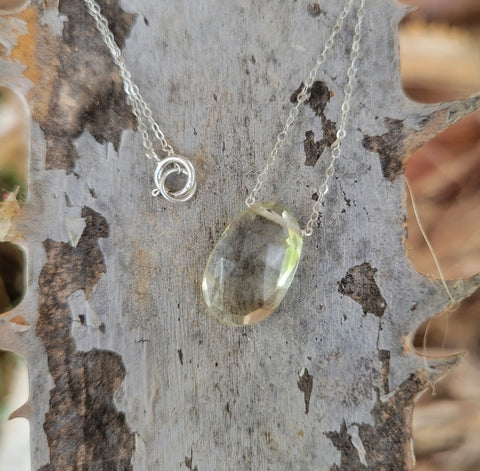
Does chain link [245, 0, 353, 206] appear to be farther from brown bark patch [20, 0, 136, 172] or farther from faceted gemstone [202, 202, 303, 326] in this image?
brown bark patch [20, 0, 136, 172]

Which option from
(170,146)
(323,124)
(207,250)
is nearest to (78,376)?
(207,250)

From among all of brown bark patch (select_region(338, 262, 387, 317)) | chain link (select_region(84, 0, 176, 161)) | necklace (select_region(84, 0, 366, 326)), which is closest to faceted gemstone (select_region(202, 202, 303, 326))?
necklace (select_region(84, 0, 366, 326))

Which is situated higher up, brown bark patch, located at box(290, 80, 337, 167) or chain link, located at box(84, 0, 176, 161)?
chain link, located at box(84, 0, 176, 161)

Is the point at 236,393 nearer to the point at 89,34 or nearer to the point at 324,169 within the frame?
the point at 324,169

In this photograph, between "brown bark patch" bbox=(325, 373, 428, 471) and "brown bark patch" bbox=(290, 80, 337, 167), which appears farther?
"brown bark patch" bbox=(290, 80, 337, 167)

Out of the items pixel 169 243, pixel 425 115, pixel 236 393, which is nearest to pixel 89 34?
pixel 169 243
